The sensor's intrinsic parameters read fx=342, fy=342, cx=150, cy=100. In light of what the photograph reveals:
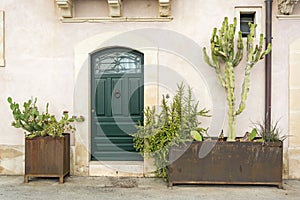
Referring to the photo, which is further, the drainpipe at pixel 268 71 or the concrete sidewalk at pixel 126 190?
the drainpipe at pixel 268 71

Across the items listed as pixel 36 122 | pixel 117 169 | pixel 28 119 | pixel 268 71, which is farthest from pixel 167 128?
pixel 28 119

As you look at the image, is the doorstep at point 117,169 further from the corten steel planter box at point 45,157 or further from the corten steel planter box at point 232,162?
the corten steel planter box at point 232,162

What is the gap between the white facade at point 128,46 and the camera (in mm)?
5887

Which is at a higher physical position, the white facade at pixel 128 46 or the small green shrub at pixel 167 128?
the white facade at pixel 128 46

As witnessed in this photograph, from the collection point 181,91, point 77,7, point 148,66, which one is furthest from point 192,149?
point 77,7

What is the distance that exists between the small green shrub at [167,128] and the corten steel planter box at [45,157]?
126 cm

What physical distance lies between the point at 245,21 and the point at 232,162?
8.16 ft

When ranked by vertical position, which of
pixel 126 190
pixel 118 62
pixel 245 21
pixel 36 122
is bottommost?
pixel 126 190

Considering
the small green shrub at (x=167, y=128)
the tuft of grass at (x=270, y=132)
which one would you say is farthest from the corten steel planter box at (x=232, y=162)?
the small green shrub at (x=167, y=128)

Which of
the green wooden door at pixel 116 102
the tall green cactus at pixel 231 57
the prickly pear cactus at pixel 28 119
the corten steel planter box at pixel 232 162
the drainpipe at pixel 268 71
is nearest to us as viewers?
the corten steel planter box at pixel 232 162

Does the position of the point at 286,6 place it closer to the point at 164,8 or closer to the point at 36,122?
the point at 164,8

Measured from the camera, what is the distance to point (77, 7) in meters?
6.01

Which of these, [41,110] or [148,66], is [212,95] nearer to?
[148,66]

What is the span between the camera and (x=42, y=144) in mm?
5453
